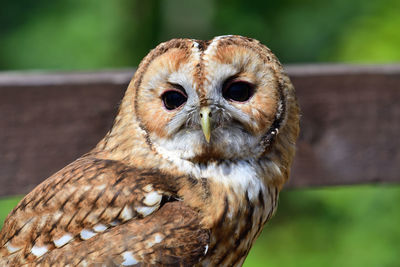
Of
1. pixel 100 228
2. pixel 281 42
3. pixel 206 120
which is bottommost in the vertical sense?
pixel 281 42

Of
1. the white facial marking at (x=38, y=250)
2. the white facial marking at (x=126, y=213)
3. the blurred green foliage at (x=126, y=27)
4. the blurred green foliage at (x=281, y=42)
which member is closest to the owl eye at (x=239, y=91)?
the white facial marking at (x=126, y=213)

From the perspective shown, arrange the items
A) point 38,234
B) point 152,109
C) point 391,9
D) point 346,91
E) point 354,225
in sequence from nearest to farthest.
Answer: point 38,234 < point 152,109 < point 346,91 < point 354,225 < point 391,9

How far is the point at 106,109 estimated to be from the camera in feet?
8.35

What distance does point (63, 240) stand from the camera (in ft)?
6.11

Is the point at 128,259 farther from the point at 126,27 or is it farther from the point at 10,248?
the point at 126,27

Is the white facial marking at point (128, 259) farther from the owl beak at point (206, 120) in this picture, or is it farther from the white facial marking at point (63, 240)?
the owl beak at point (206, 120)

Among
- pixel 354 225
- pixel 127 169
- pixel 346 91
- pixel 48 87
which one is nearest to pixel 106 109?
pixel 48 87

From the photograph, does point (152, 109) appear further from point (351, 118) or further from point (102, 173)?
point (351, 118)

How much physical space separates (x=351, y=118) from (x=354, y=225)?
2216 millimetres

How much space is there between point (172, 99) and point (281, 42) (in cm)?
416

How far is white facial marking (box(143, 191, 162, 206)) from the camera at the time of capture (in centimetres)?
188

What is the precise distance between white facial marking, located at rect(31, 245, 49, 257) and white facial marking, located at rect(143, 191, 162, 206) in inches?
11.4

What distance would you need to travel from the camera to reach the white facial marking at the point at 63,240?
186 centimetres

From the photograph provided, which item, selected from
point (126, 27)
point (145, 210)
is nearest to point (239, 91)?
point (145, 210)
